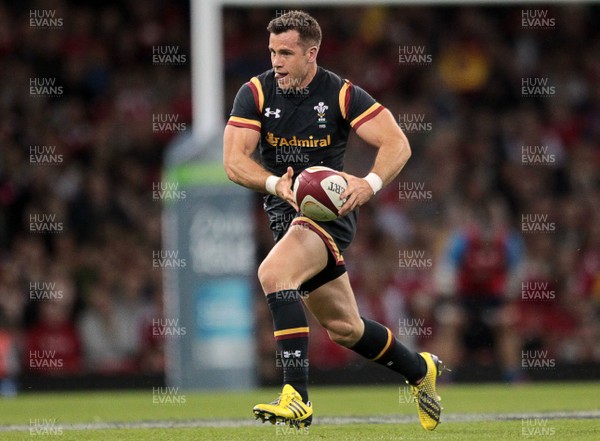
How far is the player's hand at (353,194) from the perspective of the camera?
20.8ft

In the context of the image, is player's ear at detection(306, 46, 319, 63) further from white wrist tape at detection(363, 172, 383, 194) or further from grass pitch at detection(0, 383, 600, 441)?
grass pitch at detection(0, 383, 600, 441)

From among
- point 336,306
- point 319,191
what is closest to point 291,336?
point 336,306

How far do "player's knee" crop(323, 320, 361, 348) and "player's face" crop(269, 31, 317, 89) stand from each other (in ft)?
4.14

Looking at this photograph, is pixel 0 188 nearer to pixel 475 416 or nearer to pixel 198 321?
pixel 198 321

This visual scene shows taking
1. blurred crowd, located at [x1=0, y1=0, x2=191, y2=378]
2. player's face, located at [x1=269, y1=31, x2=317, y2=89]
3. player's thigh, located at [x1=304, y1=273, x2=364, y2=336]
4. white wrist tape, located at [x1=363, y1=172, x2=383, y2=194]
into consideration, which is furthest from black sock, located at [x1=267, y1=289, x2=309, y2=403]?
blurred crowd, located at [x1=0, y1=0, x2=191, y2=378]

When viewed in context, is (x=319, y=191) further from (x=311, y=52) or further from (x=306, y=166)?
(x=311, y=52)

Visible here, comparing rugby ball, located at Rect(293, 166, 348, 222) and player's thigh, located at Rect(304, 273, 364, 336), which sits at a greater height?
rugby ball, located at Rect(293, 166, 348, 222)

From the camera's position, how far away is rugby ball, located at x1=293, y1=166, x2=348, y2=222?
629cm

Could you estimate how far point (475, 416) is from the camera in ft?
25.8

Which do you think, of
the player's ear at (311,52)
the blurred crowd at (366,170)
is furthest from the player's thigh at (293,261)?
the blurred crowd at (366,170)

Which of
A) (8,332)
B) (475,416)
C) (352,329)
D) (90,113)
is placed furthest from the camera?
(90,113)

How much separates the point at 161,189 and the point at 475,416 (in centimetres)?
687

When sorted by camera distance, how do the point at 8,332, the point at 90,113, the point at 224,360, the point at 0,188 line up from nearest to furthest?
the point at 224,360 → the point at 8,332 → the point at 0,188 → the point at 90,113

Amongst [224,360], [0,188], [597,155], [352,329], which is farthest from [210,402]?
[597,155]
